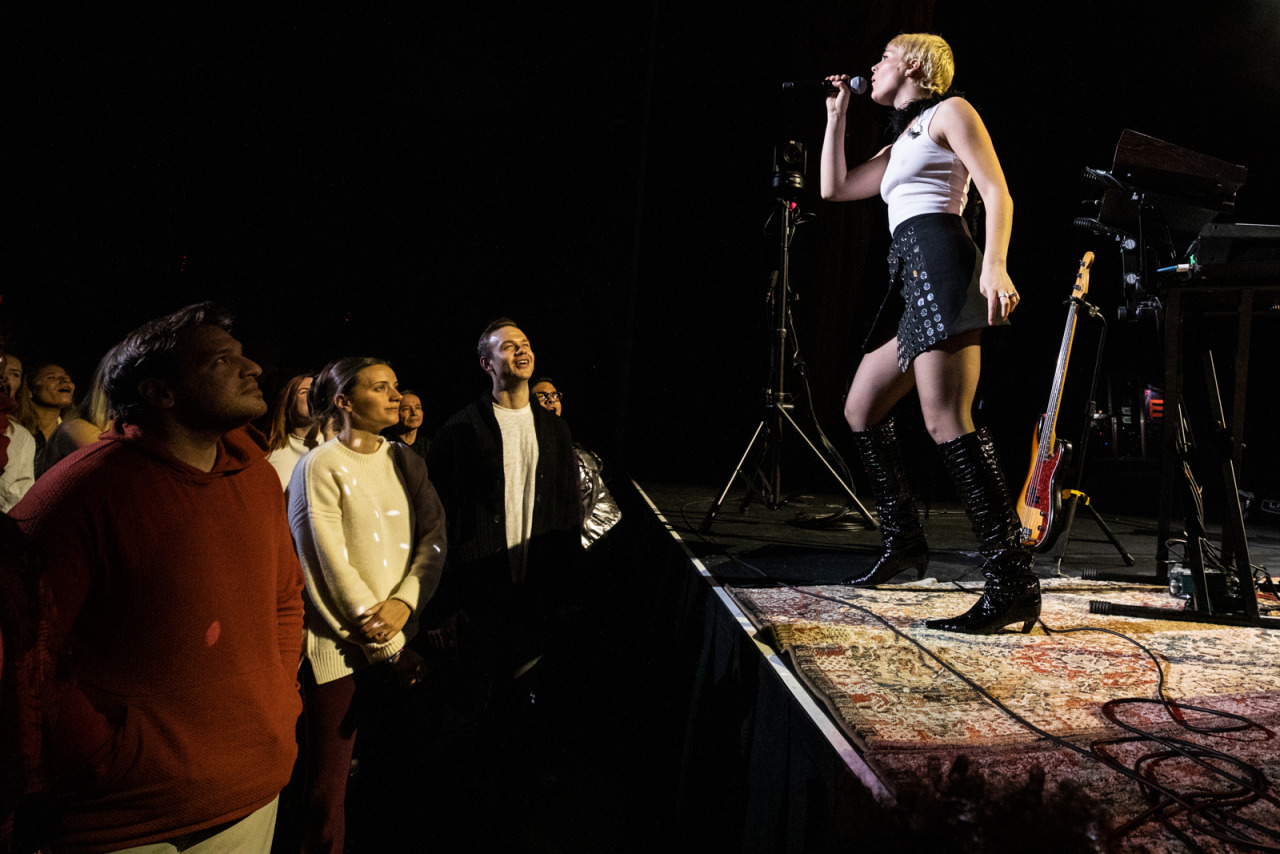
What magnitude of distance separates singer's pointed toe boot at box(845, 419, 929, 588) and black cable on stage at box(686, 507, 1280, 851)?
2.39 feet

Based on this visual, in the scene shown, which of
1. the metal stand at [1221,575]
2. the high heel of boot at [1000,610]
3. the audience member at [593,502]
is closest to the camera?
the high heel of boot at [1000,610]

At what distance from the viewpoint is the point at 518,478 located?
2.74 m

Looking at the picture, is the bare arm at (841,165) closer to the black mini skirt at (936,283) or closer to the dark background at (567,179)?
the black mini skirt at (936,283)

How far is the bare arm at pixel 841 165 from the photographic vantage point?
2404 mm

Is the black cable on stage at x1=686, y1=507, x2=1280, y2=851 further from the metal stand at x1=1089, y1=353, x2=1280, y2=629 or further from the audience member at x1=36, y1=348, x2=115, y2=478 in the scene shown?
the audience member at x1=36, y1=348, x2=115, y2=478

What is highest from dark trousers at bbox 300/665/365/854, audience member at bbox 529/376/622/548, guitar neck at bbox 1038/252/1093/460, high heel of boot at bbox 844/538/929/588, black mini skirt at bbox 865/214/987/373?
black mini skirt at bbox 865/214/987/373

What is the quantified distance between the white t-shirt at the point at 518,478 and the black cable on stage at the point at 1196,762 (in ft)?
5.37

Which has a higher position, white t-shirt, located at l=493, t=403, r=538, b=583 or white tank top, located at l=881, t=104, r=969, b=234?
white tank top, located at l=881, t=104, r=969, b=234

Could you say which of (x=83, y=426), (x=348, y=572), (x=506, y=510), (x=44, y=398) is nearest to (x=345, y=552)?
(x=348, y=572)

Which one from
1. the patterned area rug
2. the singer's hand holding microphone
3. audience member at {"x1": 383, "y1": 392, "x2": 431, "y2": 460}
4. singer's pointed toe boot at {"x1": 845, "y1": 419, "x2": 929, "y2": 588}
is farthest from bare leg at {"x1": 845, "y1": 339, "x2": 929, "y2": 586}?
audience member at {"x1": 383, "y1": 392, "x2": 431, "y2": 460}

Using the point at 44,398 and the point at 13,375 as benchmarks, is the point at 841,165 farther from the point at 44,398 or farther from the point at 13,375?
the point at 44,398

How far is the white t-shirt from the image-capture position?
2715mm

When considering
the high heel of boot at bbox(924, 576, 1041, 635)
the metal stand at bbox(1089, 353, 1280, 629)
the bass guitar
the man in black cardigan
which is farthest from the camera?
the bass guitar

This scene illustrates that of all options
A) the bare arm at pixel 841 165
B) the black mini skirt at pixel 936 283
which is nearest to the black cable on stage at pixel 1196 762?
the black mini skirt at pixel 936 283
